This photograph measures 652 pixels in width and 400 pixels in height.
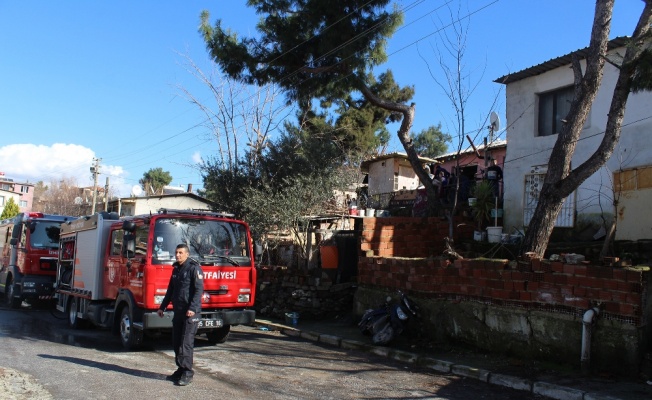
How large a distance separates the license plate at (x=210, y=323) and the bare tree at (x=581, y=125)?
17.3 ft

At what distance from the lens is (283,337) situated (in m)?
10.6

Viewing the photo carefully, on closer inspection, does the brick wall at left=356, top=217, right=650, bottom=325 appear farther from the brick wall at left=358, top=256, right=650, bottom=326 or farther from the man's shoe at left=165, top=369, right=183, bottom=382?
the man's shoe at left=165, top=369, right=183, bottom=382

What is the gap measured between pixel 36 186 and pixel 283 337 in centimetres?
9778

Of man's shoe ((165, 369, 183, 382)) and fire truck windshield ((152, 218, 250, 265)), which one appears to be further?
fire truck windshield ((152, 218, 250, 265))

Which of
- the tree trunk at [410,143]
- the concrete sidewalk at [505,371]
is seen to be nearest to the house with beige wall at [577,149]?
the tree trunk at [410,143]

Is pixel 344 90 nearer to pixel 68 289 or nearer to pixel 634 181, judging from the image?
pixel 634 181

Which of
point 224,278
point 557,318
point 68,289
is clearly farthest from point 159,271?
point 557,318

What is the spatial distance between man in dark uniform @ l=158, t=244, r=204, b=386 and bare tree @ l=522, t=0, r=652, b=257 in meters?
5.38

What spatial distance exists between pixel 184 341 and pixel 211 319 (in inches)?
79.9

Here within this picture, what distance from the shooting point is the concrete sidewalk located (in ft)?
19.2

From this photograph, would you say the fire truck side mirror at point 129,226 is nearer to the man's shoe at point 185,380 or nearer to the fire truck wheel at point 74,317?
the man's shoe at point 185,380

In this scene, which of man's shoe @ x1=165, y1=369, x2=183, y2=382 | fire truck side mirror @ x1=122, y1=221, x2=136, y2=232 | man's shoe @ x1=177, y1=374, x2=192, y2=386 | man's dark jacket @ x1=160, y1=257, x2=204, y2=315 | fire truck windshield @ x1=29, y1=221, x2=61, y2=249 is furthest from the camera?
fire truck windshield @ x1=29, y1=221, x2=61, y2=249

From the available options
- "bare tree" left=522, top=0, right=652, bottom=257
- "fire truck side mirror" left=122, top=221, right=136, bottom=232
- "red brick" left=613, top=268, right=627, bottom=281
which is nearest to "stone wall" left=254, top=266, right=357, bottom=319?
"fire truck side mirror" left=122, top=221, right=136, bottom=232

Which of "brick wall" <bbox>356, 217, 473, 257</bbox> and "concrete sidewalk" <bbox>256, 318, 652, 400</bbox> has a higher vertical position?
"brick wall" <bbox>356, 217, 473, 257</bbox>
